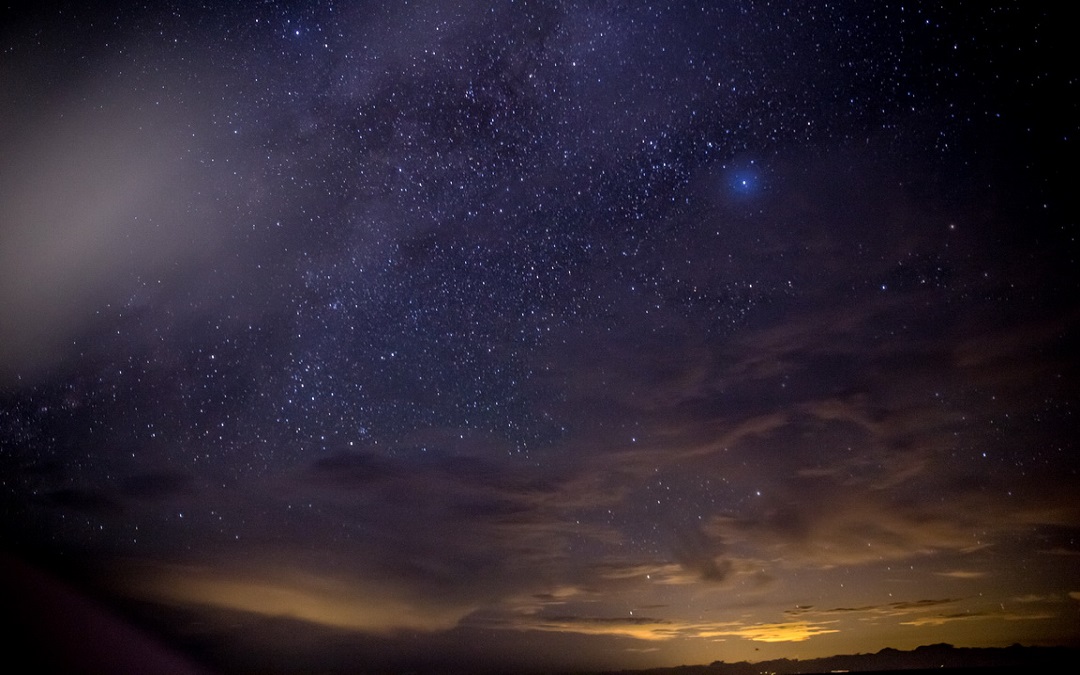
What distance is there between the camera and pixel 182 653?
79.9 feet

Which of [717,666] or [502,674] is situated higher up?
[502,674]

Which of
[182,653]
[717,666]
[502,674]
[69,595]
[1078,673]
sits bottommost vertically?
[717,666]

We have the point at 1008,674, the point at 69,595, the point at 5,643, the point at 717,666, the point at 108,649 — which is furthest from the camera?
the point at 717,666

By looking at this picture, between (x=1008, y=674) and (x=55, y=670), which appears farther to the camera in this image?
(x=55, y=670)

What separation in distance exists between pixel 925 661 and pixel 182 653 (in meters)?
146

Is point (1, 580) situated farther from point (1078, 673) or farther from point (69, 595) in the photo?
point (1078, 673)

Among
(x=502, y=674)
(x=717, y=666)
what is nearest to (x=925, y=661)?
(x=717, y=666)

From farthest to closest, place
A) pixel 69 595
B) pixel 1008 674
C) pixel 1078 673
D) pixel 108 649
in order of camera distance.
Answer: pixel 108 649 → pixel 69 595 → pixel 1008 674 → pixel 1078 673

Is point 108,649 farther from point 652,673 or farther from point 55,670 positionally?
point 652,673

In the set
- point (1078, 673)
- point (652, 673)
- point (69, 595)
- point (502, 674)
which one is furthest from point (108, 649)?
point (652, 673)

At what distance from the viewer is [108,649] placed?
60.5 ft

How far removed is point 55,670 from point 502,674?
60689mm

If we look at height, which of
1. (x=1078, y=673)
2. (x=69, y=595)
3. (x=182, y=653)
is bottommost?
(x=182, y=653)

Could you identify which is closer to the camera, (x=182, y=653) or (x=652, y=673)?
(x=182, y=653)
